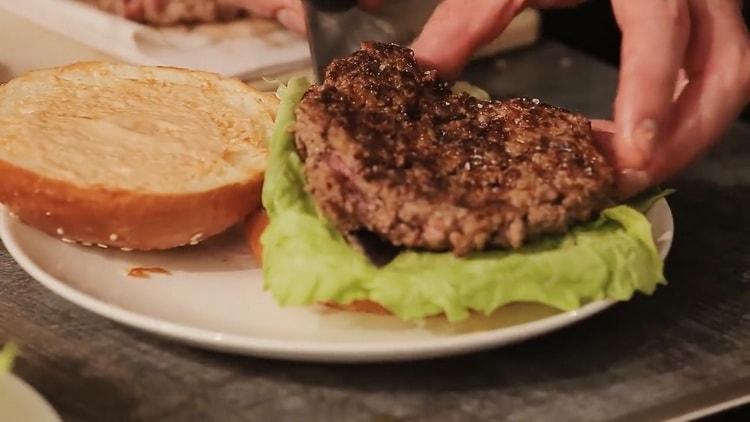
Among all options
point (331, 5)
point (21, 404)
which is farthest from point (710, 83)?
point (21, 404)

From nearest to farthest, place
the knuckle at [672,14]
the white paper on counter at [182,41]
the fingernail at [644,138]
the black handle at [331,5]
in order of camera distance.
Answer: the fingernail at [644,138]
the knuckle at [672,14]
the black handle at [331,5]
the white paper on counter at [182,41]

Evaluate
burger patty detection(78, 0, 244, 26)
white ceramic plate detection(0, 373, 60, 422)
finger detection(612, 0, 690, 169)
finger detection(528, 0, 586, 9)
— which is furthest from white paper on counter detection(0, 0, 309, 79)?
white ceramic plate detection(0, 373, 60, 422)

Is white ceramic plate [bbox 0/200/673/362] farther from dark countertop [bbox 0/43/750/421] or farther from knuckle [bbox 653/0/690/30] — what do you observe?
knuckle [bbox 653/0/690/30]

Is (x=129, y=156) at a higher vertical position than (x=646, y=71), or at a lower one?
lower

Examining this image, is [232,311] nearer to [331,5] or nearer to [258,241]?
[258,241]

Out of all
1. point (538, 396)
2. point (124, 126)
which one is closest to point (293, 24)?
point (124, 126)

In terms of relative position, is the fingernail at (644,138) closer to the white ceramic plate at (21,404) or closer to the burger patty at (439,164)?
the burger patty at (439,164)

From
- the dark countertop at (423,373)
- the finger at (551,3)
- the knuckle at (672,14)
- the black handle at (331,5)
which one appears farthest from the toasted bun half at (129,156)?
the knuckle at (672,14)
